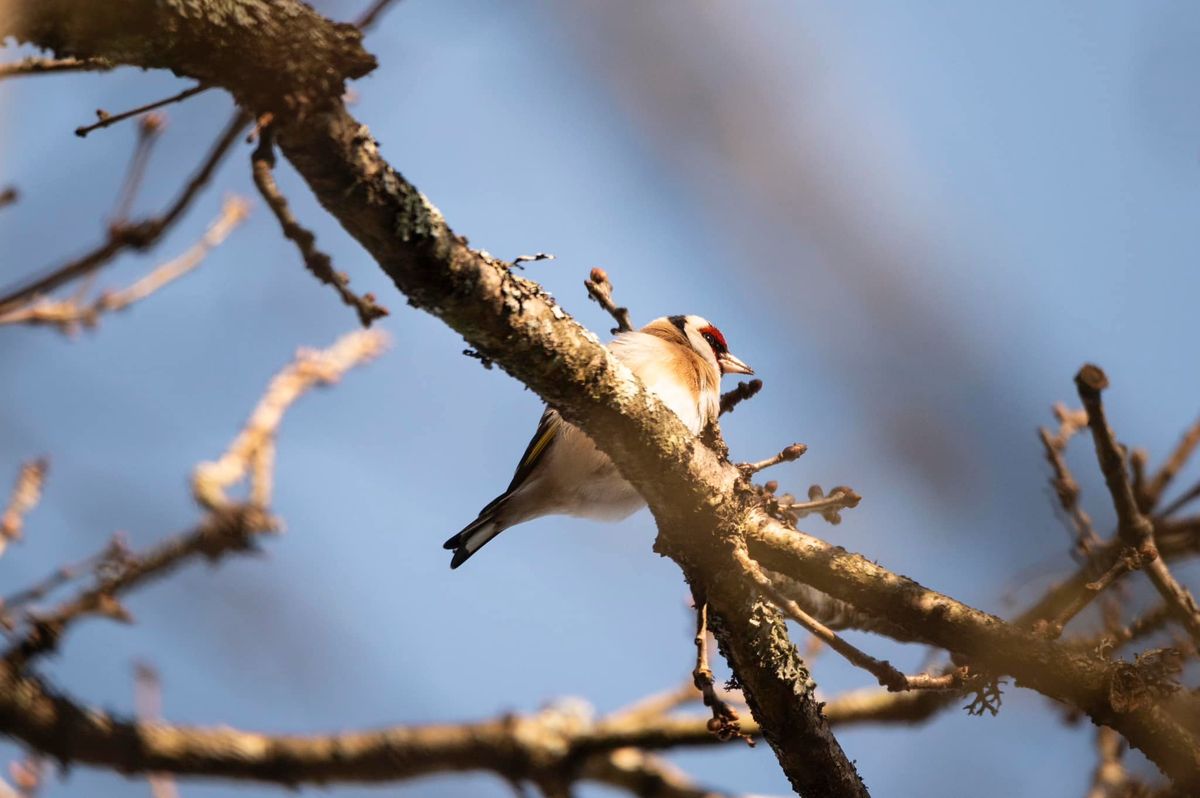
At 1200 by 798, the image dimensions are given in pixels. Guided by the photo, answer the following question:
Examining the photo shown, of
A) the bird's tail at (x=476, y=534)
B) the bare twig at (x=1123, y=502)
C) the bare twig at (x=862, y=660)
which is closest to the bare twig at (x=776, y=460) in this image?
the bare twig at (x=862, y=660)

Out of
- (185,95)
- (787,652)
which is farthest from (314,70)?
(787,652)

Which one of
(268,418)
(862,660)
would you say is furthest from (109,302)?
(862,660)

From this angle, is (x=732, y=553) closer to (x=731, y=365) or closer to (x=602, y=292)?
(x=602, y=292)

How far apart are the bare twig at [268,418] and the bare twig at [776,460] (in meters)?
1.75

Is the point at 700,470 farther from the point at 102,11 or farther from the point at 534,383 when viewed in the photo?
the point at 102,11

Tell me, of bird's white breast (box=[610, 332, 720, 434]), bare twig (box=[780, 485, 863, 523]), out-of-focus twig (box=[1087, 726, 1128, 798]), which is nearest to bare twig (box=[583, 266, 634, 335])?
bird's white breast (box=[610, 332, 720, 434])

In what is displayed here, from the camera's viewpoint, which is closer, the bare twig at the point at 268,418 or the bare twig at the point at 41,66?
the bare twig at the point at 41,66

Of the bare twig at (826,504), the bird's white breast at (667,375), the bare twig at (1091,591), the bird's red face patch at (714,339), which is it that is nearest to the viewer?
the bare twig at (1091,591)

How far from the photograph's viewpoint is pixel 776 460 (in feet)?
10.5

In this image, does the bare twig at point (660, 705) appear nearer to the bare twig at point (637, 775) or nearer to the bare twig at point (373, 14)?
the bare twig at point (637, 775)

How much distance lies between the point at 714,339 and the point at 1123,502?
2.47 meters

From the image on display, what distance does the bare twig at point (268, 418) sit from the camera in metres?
3.95

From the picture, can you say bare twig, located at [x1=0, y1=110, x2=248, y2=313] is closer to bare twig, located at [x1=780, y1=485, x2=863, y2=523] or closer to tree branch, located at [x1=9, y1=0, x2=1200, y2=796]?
tree branch, located at [x1=9, y1=0, x2=1200, y2=796]

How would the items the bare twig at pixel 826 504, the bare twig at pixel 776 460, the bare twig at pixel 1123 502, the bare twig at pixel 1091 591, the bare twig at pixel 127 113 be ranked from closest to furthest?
the bare twig at pixel 127 113, the bare twig at pixel 1091 591, the bare twig at pixel 776 460, the bare twig at pixel 826 504, the bare twig at pixel 1123 502
